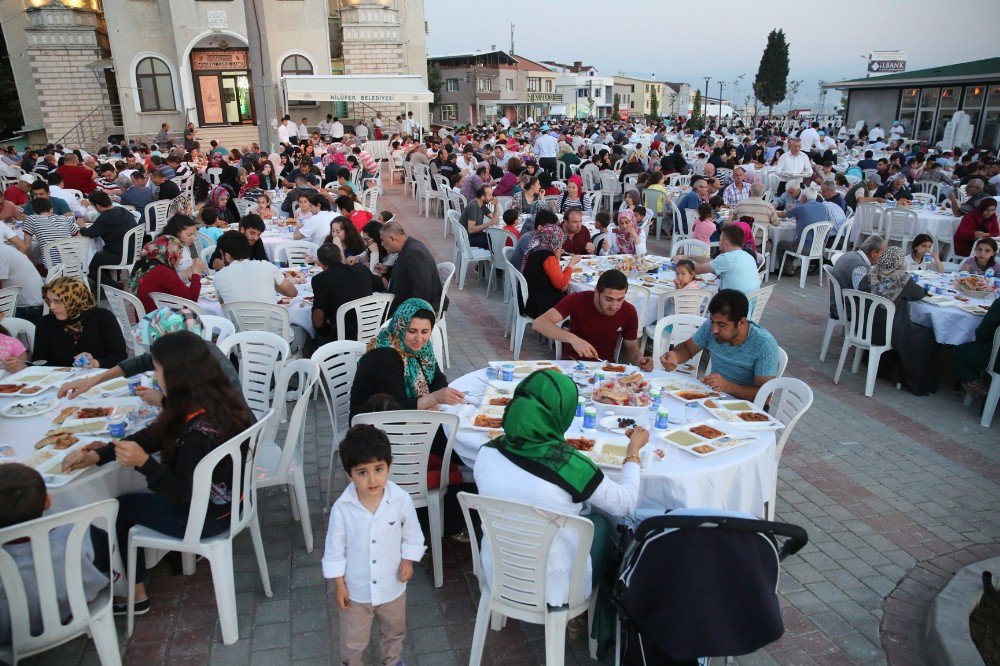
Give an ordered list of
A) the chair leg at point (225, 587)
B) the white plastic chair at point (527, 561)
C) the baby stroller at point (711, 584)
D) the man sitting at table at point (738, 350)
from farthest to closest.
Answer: the man sitting at table at point (738, 350)
the chair leg at point (225, 587)
the white plastic chair at point (527, 561)
the baby stroller at point (711, 584)

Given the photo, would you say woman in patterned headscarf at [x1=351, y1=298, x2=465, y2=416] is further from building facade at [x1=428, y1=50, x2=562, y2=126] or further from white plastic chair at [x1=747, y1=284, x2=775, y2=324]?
building facade at [x1=428, y1=50, x2=562, y2=126]

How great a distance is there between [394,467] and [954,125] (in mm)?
25195

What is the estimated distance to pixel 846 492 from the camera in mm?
4398

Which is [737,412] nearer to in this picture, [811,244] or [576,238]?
[576,238]

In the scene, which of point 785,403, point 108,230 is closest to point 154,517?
point 785,403

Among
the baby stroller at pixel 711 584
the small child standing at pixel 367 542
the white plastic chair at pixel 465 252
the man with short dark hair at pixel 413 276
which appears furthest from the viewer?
the white plastic chair at pixel 465 252

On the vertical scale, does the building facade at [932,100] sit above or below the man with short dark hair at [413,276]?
above

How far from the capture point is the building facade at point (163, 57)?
80.8 feet

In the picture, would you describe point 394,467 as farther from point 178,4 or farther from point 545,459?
point 178,4

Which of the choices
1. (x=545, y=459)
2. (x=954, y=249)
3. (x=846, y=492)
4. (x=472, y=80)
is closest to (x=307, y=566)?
(x=545, y=459)

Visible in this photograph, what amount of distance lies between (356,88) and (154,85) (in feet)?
30.9

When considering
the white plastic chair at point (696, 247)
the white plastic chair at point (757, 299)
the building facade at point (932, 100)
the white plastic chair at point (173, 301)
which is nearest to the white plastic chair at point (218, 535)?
the white plastic chair at point (173, 301)

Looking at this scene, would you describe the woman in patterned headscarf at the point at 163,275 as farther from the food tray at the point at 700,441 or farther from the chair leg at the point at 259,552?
the food tray at the point at 700,441

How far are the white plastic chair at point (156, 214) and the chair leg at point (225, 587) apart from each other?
8432 millimetres
